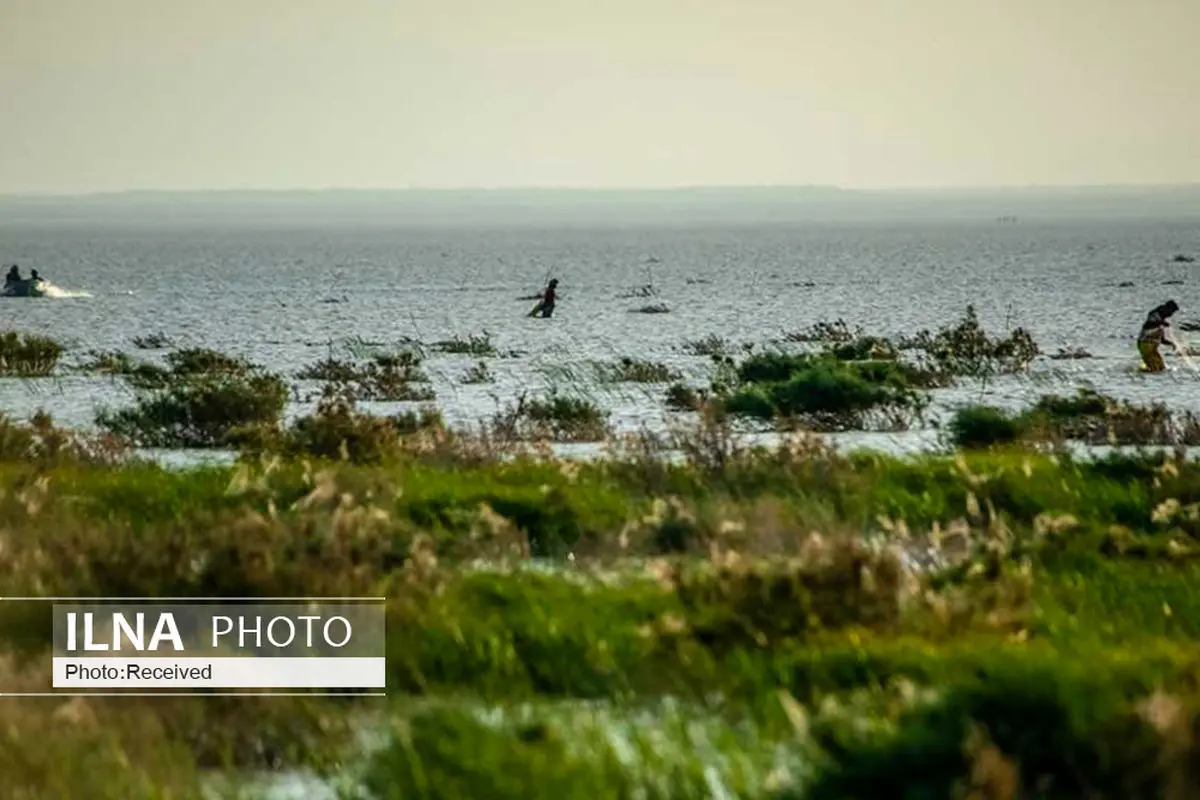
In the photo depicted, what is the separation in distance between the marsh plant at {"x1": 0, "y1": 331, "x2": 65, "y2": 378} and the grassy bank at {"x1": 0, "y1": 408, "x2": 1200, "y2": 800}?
1907 centimetres

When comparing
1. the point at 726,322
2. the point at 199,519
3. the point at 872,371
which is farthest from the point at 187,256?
the point at 199,519

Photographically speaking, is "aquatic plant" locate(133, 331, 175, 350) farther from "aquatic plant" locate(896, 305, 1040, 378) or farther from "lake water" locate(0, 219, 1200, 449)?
"aquatic plant" locate(896, 305, 1040, 378)

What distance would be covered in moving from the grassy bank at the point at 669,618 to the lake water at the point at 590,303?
689 centimetres

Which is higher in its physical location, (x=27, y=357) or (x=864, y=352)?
(x=864, y=352)

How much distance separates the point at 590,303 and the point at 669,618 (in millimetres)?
60411

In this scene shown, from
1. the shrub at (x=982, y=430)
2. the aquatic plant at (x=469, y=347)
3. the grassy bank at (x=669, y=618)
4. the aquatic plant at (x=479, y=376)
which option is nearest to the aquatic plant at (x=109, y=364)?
the aquatic plant at (x=479, y=376)

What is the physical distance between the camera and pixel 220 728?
9.97m

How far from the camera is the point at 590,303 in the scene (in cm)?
7119

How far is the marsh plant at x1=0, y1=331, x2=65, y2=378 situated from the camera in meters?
35.8

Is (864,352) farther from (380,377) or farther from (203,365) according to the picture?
(203,365)

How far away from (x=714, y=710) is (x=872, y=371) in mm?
18619

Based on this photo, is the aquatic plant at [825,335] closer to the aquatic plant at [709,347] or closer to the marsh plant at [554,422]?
the aquatic plant at [709,347]

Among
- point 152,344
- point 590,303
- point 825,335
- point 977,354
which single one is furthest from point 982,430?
point 590,303

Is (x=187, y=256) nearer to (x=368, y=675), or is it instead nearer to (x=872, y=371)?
(x=872, y=371)
